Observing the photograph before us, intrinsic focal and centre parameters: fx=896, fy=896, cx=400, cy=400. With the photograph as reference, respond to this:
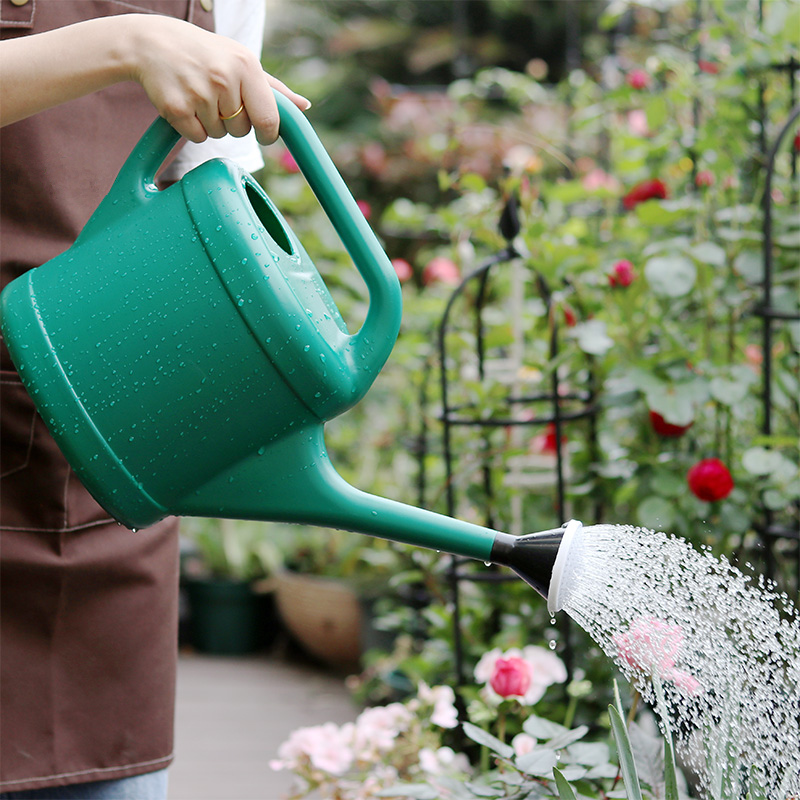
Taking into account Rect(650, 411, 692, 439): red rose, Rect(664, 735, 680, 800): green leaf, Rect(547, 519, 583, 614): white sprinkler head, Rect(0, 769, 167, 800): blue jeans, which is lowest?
Rect(0, 769, 167, 800): blue jeans

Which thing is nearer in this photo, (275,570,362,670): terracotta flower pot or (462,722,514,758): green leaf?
(462,722,514,758): green leaf

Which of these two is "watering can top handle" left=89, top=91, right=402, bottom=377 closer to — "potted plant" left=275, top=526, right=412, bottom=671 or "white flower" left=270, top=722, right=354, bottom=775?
"white flower" left=270, top=722, right=354, bottom=775

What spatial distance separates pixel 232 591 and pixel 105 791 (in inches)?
72.8

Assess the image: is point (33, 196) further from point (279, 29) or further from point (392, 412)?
point (279, 29)

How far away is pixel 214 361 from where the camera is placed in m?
0.64

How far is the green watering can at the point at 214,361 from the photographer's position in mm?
638

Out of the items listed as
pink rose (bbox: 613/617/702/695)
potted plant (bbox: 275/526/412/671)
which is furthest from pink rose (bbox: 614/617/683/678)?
potted plant (bbox: 275/526/412/671)

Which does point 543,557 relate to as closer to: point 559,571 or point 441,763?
point 559,571

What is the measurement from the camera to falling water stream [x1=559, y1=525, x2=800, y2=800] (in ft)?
2.35

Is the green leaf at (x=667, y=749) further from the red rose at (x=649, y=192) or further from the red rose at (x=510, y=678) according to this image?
the red rose at (x=649, y=192)

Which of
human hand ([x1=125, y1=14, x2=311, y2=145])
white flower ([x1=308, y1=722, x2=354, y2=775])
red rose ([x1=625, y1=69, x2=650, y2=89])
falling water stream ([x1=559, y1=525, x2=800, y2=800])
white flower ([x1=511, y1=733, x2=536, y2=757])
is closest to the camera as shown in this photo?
human hand ([x1=125, y1=14, x2=311, y2=145])

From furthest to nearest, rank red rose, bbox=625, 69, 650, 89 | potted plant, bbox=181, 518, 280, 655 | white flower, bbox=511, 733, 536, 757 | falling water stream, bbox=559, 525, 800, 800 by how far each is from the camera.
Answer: potted plant, bbox=181, 518, 280, 655
red rose, bbox=625, 69, 650, 89
white flower, bbox=511, 733, 536, 757
falling water stream, bbox=559, 525, 800, 800

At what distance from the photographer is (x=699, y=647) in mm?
823

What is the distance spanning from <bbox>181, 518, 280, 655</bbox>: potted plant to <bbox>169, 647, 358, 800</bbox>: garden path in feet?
0.21
